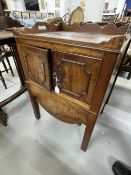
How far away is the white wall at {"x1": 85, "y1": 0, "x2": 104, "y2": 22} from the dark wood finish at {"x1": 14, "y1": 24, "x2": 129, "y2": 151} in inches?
62.2

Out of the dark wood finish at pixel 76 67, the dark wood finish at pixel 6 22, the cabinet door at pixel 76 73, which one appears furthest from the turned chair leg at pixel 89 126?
the dark wood finish at pixel 6 22

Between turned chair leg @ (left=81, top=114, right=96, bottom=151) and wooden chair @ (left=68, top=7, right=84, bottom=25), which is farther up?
wooden chair @ (left=68, top=7, right=84, bottom=25)

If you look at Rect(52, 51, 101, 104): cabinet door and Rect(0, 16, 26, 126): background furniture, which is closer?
Rect(52, 51, 101, 104): cabinet door

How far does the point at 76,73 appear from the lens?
0.58 m

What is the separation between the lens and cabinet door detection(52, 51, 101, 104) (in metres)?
0.51

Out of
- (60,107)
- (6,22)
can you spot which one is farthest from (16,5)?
(60,107)

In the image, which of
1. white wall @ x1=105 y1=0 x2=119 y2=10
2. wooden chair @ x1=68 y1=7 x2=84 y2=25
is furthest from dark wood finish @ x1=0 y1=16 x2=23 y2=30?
white wall @ x1=105 y1=0 x2=119 y2=10

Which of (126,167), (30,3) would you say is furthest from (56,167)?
(30,3)

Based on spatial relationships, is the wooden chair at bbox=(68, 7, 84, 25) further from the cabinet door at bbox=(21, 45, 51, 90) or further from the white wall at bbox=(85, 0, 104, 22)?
the cabinet door at bbox=(21, 45, 51, 90)

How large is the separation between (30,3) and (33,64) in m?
5.63

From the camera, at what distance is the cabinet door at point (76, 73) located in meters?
0.51

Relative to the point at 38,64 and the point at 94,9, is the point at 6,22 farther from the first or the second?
the point at 94,9

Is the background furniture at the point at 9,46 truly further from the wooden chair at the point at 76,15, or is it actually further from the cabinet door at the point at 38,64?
the wooden chair at the point at 76,15

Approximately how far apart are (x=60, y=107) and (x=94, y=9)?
2128 mm
